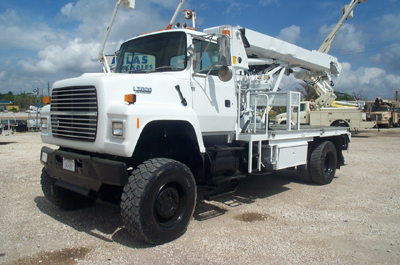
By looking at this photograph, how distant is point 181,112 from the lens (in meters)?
4.19

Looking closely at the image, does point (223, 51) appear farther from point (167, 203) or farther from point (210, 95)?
point (167, 203)

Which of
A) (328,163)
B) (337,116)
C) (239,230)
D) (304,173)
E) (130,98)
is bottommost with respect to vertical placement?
(239,230)

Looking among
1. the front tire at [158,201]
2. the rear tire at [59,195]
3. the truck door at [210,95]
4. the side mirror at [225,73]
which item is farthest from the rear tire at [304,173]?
the rear tire at [59,195]

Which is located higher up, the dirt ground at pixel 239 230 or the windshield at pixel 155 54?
the windshield at pixel 155 54

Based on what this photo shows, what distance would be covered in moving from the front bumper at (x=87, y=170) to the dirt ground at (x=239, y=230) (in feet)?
2.48

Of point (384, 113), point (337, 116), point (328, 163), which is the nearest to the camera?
point (328, 163)

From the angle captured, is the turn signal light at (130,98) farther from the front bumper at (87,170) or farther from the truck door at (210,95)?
the truck door at (210,95)

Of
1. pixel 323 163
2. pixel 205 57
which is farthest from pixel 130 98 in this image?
pixel 323 163

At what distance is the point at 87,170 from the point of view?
385 centimetres

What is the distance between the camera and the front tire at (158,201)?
361cm

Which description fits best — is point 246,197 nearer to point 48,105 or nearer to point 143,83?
point 143,83

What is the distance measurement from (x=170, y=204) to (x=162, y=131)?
102cm

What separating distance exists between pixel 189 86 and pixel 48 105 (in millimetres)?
2251

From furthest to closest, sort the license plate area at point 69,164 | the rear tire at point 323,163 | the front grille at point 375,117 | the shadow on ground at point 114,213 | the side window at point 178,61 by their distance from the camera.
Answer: the front grille at point 375,117
the rear tire at point 323,163
the side window at point 178,61
the shadow on ground at point 114,213
the license plate area at point 69,164
